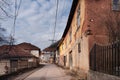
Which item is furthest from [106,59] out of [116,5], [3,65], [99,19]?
[3,65]

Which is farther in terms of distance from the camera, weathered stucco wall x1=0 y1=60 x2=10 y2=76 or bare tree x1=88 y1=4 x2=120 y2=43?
weathered stucco wall x1=0 y1=60 x2=10 y2=76

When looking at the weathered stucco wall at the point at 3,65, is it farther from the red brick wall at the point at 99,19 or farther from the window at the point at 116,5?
the window at the point at 116,5

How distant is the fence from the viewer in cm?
735

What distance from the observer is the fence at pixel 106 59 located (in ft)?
24.1

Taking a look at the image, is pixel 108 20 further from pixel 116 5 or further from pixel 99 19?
pixel 116 5

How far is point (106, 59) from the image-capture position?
8891 millimetres

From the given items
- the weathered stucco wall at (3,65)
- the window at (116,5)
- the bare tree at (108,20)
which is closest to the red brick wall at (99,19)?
the bare tree at (108,20)

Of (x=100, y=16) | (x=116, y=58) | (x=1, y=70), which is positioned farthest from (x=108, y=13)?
(x=1, y=70)

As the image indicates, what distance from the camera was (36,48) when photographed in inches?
2726

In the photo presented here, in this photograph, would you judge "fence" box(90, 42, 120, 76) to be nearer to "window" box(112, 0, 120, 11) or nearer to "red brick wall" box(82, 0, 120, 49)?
"red brick wall" box(82, 0, 120, 49)

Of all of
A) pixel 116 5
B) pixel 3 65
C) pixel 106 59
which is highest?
pixel 116 5

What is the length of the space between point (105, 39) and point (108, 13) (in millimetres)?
1744

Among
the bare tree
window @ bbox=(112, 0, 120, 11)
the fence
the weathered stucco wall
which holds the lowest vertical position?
the weathered stucco wall

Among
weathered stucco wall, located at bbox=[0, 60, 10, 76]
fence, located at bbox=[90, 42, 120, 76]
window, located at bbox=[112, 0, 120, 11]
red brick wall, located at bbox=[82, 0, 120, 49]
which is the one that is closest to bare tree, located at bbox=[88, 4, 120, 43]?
red brick wall, located at bbox=[82, 0, 120, 49]
